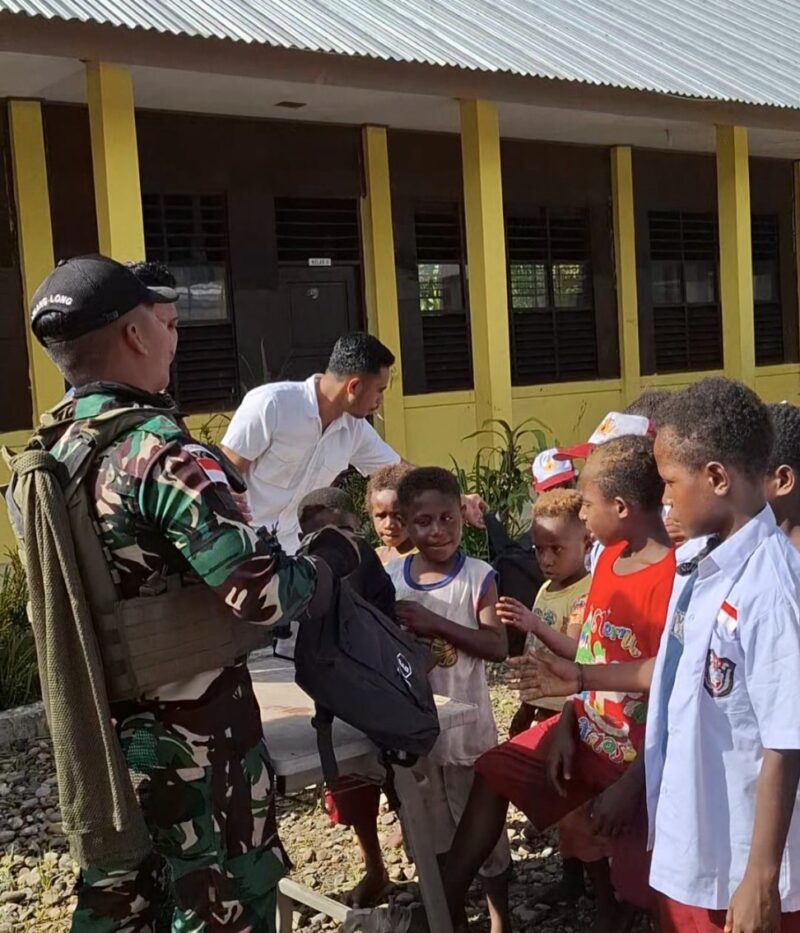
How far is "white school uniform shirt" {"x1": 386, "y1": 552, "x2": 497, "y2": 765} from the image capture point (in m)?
2.99

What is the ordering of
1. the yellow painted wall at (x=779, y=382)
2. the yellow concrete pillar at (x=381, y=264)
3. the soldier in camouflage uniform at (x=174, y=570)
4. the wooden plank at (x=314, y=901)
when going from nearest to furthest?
the soldier in camouflage uniform at (x=174, y=570) < the wooden plank at (x=314, y=901) < the yellow concrete pillar at (x=381, y=264) < the yellow painted wall at (x=779, y=382)

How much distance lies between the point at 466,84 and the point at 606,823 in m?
6.46

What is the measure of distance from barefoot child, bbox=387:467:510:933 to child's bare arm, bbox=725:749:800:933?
48.6 inches

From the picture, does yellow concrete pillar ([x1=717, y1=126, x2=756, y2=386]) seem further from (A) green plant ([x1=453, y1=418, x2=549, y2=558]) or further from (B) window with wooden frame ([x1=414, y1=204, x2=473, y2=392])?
(A) green plant ([x1=453, y1=418, x2=549, y2=558])

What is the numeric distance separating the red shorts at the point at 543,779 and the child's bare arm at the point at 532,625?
0.64 feet

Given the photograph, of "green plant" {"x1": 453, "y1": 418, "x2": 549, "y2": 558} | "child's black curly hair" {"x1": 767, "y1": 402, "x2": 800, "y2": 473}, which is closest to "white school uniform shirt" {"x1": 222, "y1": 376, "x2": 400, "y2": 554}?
"child's black curly hair" {"x1": 767, "y1": 402, "x2": 800, "y2": 473}

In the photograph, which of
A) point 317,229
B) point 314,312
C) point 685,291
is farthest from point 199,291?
point 685,291

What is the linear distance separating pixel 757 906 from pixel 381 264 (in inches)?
307

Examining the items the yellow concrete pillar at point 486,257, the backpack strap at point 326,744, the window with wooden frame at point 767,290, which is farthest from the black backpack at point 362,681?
the window with wooden frame at point 767,290

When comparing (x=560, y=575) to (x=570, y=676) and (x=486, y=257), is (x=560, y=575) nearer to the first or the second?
(x=570, y=676)

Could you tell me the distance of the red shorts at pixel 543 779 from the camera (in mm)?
2520

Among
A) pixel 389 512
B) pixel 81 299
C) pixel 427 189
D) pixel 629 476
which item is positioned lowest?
pixel 389 512

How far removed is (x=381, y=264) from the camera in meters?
9.09

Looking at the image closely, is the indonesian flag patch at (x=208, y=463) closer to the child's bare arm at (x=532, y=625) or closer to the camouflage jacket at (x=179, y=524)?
the camouflage jacket at (x=179, y=524)
